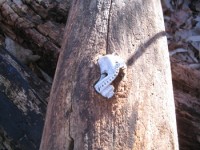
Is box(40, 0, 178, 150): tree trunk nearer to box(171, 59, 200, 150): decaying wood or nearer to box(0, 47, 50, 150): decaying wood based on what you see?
box(171, 59, 200, 150): decaying wood

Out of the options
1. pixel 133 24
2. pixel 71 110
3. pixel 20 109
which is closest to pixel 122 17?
pixel 133 24

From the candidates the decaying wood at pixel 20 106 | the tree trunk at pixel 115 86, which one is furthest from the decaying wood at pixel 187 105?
the decaying wood at pixel 20 106

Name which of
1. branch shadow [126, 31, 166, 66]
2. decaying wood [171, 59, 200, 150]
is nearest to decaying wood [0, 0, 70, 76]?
decaying wood [171, 59, 200, 150]

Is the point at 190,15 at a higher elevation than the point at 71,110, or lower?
lower

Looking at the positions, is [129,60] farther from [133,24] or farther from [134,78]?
[133,24]

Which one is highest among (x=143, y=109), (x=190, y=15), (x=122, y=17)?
(x=122, y=17)

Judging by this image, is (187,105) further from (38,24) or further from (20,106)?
(38,24)

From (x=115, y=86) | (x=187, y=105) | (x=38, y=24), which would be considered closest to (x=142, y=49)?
(x=115, y=86)
